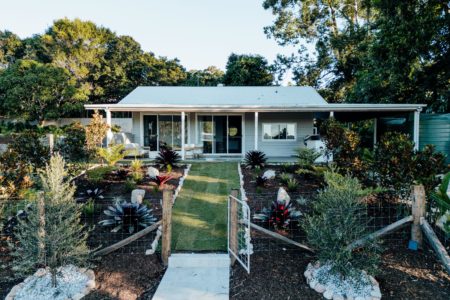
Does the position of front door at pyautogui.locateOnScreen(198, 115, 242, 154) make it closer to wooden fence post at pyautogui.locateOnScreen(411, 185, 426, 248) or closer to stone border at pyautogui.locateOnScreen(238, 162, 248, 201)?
stone border at pyautogui.locateOnScreen(238, 162, 248, 201)

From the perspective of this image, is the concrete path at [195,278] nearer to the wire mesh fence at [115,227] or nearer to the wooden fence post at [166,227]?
the wooden fence post at [166,227]

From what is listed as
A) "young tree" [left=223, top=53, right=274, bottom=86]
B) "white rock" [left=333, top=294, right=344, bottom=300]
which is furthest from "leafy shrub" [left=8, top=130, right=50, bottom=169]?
"young tree" [left=223, top=53, right=274, bottom=86]

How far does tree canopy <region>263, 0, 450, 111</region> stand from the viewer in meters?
12.5

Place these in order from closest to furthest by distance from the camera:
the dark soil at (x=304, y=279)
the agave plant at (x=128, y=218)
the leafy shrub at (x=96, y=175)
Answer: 1. the dark soil at (x=304, y=279)
2. the agave plant at (x=128, y=218)
3. the leafy shrub at (x=96, y=175)

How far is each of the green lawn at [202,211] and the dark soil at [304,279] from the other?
0.86 metres

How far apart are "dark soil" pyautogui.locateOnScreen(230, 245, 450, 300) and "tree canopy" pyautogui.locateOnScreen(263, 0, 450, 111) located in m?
10.4

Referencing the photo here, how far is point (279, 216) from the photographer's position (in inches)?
232

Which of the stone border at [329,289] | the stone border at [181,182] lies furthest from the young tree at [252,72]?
the stone border at [329,289]

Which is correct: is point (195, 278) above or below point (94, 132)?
below

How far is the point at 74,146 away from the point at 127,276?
20.9ft

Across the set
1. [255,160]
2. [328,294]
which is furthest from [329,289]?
[255,160]

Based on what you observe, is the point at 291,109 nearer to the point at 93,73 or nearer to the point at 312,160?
the point at 312,160

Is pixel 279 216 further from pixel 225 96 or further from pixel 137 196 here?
pixel 225 96

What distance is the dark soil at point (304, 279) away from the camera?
4.23 meters
